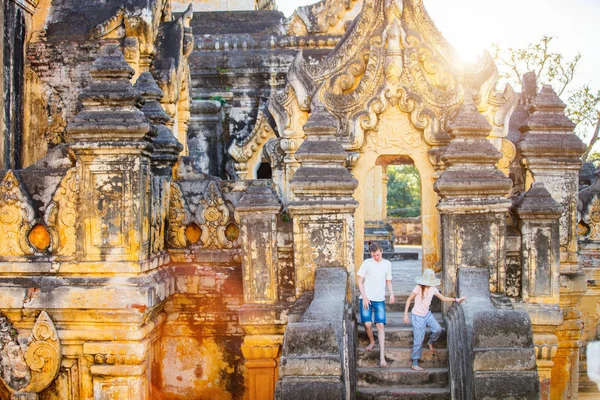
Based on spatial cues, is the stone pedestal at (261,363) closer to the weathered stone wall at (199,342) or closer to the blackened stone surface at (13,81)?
the weathered stone wall at (199,342)

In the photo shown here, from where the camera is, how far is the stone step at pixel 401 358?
7332 mm

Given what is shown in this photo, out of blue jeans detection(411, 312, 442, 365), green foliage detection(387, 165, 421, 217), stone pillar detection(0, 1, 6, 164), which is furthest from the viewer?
green foliage detection(387, 165, 421, 217)

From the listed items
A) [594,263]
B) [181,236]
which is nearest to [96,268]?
[181,236]

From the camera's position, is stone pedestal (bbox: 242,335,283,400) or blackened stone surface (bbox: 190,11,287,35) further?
blackened stone surface (bbox: 190,11,287,35)

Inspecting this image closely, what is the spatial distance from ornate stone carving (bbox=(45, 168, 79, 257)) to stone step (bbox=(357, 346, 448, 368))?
3298mm

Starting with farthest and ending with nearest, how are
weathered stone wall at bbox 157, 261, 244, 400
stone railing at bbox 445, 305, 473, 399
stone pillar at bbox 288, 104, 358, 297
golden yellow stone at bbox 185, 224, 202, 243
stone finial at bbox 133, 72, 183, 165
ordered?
1. stone finial at bbox 133, 72, 183, 165
2. golden yellow stone at bbox 185, 224, 202, 243
3. weathered stone wall at bbox 157, 261, 244, 400
4. stone pillar at bbox 288, 104, 358, 297
5. stone railing at bbox 445, 305, 473, 399

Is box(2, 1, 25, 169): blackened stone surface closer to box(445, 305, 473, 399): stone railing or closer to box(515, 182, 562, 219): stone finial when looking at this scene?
box(445, 305, 473, 399): stone railing

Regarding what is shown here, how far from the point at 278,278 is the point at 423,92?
2.98m

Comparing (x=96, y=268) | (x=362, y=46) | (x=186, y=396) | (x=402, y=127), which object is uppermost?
(x=362, y=46)

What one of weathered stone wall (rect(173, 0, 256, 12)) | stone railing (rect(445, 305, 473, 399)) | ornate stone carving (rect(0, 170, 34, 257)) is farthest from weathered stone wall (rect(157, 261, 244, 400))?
weathered stone wall (rect(173, 0, 256, 12))

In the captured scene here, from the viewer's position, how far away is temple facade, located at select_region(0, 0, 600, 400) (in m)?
7.06

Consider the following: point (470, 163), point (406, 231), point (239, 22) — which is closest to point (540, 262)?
point (470, 163)

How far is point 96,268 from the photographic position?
23.4 ft

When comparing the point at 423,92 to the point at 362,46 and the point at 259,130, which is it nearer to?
the point at 362,46
